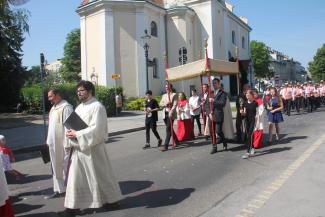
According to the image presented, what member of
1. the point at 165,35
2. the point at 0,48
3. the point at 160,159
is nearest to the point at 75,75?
the point at 165,35

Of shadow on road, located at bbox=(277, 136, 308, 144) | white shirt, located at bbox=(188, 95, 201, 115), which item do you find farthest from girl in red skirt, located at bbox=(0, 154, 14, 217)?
white shirt, located at bbox=(188, 95, 201, 115)

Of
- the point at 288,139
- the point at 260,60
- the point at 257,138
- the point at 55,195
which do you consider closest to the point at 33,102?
the point at 288,139

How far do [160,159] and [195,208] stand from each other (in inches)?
180

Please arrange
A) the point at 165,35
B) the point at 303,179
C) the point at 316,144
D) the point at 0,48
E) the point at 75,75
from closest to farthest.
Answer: the point at 303,179 < the point at 316,144 < the point at 0,48 < the point at 165,35 < the point at 75,75

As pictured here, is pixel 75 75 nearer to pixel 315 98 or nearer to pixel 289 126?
pixel 315 98

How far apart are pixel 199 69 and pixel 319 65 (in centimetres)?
9139

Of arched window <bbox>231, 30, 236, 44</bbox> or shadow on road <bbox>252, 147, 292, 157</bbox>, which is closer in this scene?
shadow on road <bbox>252, 147, 292, 157</bbox>

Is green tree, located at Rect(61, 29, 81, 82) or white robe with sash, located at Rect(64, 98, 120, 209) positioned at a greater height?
green tree, located at Rect(61, 29, 81, 82)

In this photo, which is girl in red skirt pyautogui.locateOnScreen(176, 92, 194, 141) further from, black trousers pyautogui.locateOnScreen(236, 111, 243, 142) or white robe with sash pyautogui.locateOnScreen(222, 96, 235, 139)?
white robe with sash pyautogui.locateOnScreen(222, 96, 235, 139)

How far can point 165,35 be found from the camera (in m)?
45.7

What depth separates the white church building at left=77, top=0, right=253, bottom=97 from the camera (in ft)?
131

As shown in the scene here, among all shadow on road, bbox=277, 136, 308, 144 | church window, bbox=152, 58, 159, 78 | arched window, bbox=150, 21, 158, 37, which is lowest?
shadow on road, bbox=277, 136, 308, 144

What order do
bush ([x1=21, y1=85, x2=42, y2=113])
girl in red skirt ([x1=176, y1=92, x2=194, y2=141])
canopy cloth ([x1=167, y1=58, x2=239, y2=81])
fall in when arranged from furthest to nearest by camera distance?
bush ([x1=21, y1=85, x2=42, y2=113]) → girl in red skirt ([x1=176, y1=92, x2=194, y2=141]) → canopy cloth ([x1=167, y1=58, x2=239, y2=81])

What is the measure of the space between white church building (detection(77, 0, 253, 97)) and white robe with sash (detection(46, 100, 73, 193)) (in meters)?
31.1
